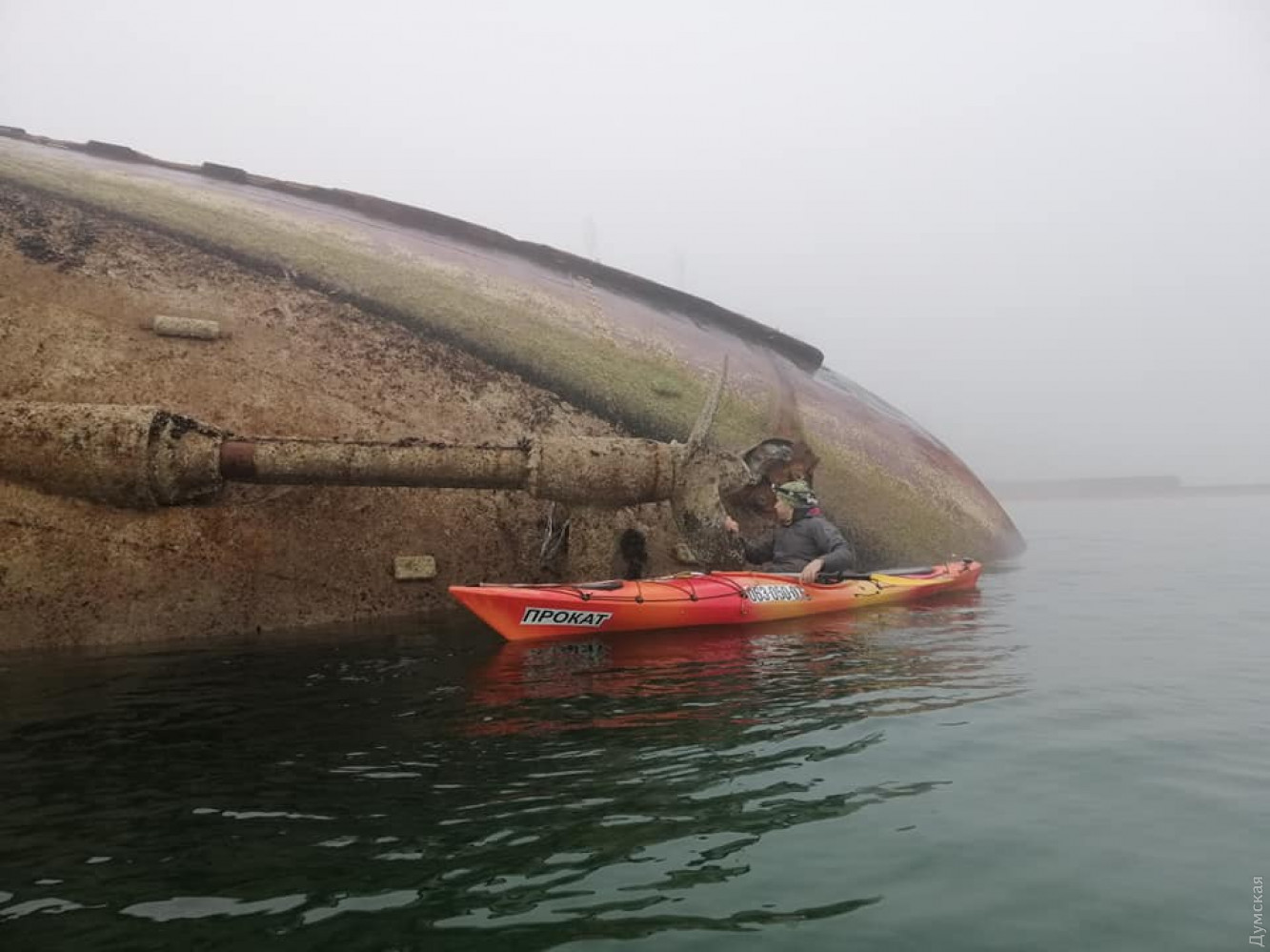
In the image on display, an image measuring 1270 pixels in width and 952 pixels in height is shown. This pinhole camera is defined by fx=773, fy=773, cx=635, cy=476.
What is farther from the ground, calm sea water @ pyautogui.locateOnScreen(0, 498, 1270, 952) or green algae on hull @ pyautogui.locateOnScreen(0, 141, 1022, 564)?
green algae on hull @ pyautogui.locateOnScreen(0, 141, 1022, 564)

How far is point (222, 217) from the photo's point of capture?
12312mm

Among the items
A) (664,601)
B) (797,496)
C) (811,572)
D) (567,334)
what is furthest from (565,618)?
(567,334)

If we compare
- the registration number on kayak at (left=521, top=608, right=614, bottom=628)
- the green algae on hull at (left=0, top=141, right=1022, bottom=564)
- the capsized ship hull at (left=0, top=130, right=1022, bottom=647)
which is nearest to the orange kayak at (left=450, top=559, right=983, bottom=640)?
the registration number on kayak at (left=521, top=608, right=614, bottom=628)

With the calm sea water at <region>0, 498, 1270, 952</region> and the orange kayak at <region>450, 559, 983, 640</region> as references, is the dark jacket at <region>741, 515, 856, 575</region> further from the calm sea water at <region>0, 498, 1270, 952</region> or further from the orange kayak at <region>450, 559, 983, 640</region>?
the calm sea water at <region>0, 498, 1270, 952</region>

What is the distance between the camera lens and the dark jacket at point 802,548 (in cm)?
1148

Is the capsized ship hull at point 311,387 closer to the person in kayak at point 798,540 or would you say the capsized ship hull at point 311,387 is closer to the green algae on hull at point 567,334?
the green algae on hull at point 567,334

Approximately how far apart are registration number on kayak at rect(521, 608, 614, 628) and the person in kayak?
312 centimetres

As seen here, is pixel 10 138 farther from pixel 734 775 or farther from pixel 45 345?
pixel 734 775

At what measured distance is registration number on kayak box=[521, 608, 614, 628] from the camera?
8.72 meters

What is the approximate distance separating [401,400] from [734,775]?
762 cm

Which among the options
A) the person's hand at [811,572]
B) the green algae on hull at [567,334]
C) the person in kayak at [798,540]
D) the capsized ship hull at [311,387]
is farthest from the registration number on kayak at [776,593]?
the green algae on hull at [567,334]

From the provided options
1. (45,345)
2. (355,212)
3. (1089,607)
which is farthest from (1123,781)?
(355,212)

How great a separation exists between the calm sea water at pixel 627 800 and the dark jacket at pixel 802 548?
3.31 metres

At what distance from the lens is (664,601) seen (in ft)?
31.0
